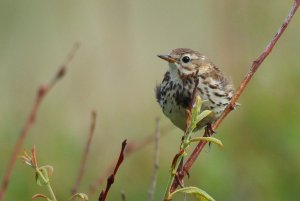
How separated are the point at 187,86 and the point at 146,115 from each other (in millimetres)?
2369

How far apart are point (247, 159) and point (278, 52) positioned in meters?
1.79

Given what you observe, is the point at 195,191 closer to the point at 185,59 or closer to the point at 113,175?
the point at 113,175

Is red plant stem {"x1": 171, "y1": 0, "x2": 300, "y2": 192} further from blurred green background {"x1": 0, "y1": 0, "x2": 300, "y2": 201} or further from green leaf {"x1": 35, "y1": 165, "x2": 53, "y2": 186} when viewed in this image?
blurred green background {"x1": 0, "y1": 0, "x2": 300, "y2": 201}

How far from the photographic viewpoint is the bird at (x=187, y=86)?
4.46 meters

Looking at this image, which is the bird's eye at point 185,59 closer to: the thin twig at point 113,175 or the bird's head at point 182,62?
the bird's head at point 182,62

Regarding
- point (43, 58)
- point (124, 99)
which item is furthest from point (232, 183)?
point (43, 58)

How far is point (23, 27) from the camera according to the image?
772cm

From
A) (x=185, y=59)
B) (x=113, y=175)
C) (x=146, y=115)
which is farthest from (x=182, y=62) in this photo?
(x=113, y=175)

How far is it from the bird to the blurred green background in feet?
1.66

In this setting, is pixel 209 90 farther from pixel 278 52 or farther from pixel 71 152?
pixel 278 52

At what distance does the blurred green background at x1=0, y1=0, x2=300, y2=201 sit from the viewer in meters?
5.20

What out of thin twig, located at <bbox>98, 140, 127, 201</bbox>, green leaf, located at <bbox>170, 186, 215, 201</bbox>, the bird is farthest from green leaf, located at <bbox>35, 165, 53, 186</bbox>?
the bird

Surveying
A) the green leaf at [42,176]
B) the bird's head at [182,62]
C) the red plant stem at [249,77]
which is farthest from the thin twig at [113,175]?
the bird's head at [182,62]

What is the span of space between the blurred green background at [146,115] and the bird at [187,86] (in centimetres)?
51
